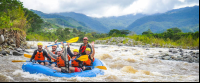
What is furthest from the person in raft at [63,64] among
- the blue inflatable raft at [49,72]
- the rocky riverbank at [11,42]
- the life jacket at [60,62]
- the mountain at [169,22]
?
the mountain at [169,22]

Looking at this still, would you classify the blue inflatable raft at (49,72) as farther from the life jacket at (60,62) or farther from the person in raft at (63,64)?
the life jacket at (60,62)

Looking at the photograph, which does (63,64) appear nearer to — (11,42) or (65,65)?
(65,65)

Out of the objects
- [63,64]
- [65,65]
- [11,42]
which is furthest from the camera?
[11,42]

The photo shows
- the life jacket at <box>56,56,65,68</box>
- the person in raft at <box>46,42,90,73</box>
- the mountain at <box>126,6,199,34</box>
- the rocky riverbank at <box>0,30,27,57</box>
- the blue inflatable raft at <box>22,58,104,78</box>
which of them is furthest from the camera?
the mountain at <box>126,6,199,34</box>

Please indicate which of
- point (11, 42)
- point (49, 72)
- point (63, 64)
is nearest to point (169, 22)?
point (11, 42)

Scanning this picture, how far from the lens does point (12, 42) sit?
8.49 m

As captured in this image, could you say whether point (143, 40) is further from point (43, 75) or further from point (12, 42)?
point (43, 75)

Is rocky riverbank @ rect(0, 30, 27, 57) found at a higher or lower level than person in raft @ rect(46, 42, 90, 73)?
higher

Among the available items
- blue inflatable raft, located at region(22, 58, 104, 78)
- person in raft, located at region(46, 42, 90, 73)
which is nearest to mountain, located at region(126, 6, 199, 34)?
blue inflatable raft, located at region(22, 58, 104, 78)

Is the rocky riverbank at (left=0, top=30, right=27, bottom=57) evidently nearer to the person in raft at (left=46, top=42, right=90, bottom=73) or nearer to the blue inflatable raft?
the blue inflatable raft

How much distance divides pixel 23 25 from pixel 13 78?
6.57 metres

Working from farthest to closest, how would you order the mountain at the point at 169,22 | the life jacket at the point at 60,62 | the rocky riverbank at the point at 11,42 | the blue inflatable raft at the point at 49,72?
the mountain at the point at 169,22 < the rocky riverbank at the point at 11,42 < the life jacket at the point at 60,62 < the blue inflatable raft at the point at 49,72

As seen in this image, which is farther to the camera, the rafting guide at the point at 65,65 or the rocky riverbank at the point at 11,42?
the rocky riverbank at the point at 11,42

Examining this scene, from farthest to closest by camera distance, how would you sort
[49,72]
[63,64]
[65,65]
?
1. [63,64]
2. [65,65]
3. [49,72]
